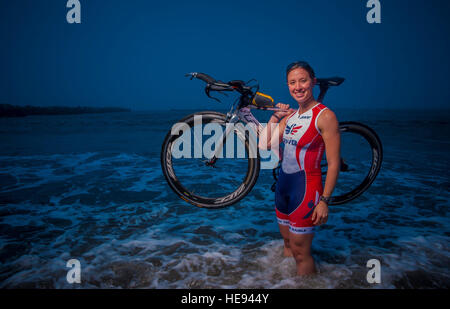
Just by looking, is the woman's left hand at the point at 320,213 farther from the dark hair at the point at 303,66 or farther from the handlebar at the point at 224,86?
the handlebar at the point at 224,86

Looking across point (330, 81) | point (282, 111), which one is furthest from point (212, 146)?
point (330, 81)

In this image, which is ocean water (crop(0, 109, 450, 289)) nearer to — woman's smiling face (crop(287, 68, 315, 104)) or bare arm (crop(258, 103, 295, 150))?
bare arm (crop(258, 103, 295, 150))

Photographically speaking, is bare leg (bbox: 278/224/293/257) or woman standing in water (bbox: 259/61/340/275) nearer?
woman standing in water (bbox: 259/61/340/275)

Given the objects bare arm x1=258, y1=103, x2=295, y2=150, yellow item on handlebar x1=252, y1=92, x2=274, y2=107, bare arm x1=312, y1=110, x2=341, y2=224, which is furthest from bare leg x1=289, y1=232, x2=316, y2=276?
yellow item on handlebar x1=252, y1=92, x2=274, y2=107

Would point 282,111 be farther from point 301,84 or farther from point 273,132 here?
point 301,84

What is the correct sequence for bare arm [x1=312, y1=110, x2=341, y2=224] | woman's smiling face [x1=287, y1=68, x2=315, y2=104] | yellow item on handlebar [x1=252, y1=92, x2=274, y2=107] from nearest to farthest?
bare arm [x1=312, y1=110, x2=341, y2=224]
woman's smiling face [x1=287, y1=68, x2=315, y2=104]
yellow item on handlebar [x1=252, y1=92, x2=274, y2=107]

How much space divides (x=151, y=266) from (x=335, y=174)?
2974 millimetres

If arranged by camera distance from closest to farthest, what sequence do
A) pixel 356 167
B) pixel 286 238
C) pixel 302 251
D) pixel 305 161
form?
pixel 305 161
pixel 302 251
pixel 286 238
pixel 356 167

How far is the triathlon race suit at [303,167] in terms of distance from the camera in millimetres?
2664

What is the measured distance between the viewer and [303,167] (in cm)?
276

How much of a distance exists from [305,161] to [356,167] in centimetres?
836

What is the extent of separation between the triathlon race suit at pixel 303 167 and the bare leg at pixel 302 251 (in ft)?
0.27

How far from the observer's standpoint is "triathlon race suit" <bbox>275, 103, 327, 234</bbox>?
266 cm
